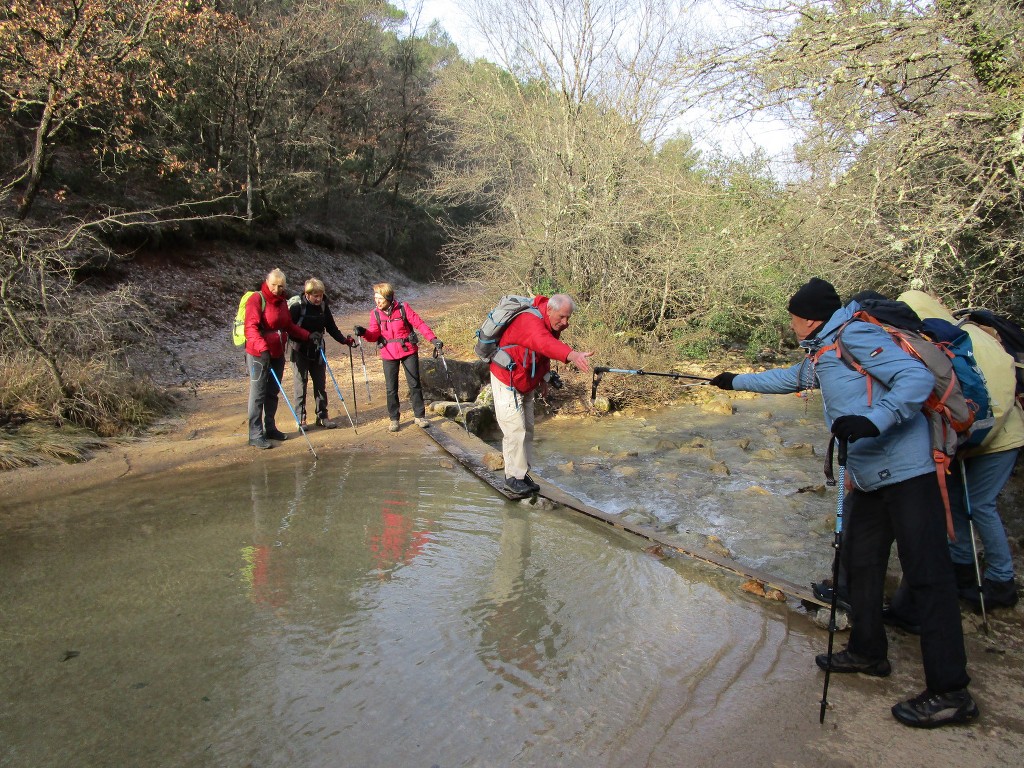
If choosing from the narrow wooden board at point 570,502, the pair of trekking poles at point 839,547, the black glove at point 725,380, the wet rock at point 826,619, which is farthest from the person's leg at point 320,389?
the pair of trekking poles at point 839,547

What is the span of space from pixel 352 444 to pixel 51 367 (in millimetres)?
3601

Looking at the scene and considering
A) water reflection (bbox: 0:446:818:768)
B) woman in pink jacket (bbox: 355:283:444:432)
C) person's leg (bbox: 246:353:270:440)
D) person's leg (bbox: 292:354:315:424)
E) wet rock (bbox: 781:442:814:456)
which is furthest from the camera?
wet rock (bbox: 781:442:814:456)

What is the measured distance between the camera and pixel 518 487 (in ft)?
21.2

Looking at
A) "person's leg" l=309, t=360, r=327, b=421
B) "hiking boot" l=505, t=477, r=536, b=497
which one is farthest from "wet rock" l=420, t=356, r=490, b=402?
"hiking boot" l=505, t=477, r=536, b=497

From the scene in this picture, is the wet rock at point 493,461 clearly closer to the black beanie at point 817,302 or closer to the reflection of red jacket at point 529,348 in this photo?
the reflection of red jacket at point 529,348

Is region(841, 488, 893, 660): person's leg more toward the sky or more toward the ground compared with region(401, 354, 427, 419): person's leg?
more toward the ground

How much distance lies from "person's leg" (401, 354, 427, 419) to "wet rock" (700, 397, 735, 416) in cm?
531

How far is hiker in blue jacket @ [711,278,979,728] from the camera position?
3.19 meters

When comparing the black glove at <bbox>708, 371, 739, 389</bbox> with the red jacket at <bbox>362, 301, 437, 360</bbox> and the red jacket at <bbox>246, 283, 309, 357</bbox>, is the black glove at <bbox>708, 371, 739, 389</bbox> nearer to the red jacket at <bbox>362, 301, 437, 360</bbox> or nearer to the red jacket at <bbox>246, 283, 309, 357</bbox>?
the red jacket at <bbox>362, 301, 437, 360</bbox>

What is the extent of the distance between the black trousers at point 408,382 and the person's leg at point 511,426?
262cm

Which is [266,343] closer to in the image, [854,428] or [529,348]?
[529,348]

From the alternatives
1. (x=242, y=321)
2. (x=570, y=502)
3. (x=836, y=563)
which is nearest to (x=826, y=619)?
(x=836, y=563)

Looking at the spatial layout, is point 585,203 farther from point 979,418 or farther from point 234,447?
point 979,418

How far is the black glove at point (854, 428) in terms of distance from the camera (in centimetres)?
312
